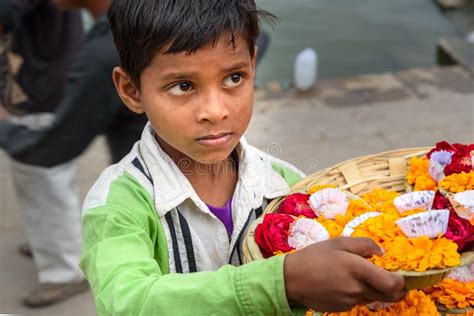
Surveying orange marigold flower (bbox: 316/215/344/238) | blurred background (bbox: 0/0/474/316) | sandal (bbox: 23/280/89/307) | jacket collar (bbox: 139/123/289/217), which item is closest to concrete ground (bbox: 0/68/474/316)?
blurred background (bbox: 0/0/474/316)

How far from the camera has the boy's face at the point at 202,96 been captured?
4.39 ft

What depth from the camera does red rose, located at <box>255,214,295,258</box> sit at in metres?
→ 1.43

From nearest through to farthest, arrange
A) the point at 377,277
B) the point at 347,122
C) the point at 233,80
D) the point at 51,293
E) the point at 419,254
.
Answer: the point at 377,277 < the point at 419,254 < the point at 233,80 < the point at 51,293 < the point at 347,122

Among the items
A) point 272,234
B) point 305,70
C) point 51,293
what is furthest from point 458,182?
point 305,70

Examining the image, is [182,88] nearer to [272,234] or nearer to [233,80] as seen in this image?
[233,80]

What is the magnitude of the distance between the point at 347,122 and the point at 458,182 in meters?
3.38

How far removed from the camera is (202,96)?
1342 mm

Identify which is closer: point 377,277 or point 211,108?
point 377,277

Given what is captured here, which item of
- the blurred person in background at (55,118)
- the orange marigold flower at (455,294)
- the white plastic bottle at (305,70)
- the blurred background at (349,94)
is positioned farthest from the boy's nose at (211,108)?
the white plastic bottle at (305,70)

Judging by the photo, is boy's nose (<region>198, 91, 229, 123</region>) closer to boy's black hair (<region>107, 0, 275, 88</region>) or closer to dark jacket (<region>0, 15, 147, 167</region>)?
boy's black hair (<region>107, 0, 275, 88</region>)

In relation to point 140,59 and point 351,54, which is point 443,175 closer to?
point 140,59

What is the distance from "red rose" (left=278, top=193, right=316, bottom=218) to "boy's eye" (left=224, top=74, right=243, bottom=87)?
321 mm

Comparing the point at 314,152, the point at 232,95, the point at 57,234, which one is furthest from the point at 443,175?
the point at 314,152

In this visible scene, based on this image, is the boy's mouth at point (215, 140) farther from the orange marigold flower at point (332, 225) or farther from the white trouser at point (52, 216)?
the white trouser at point (52, 216)
